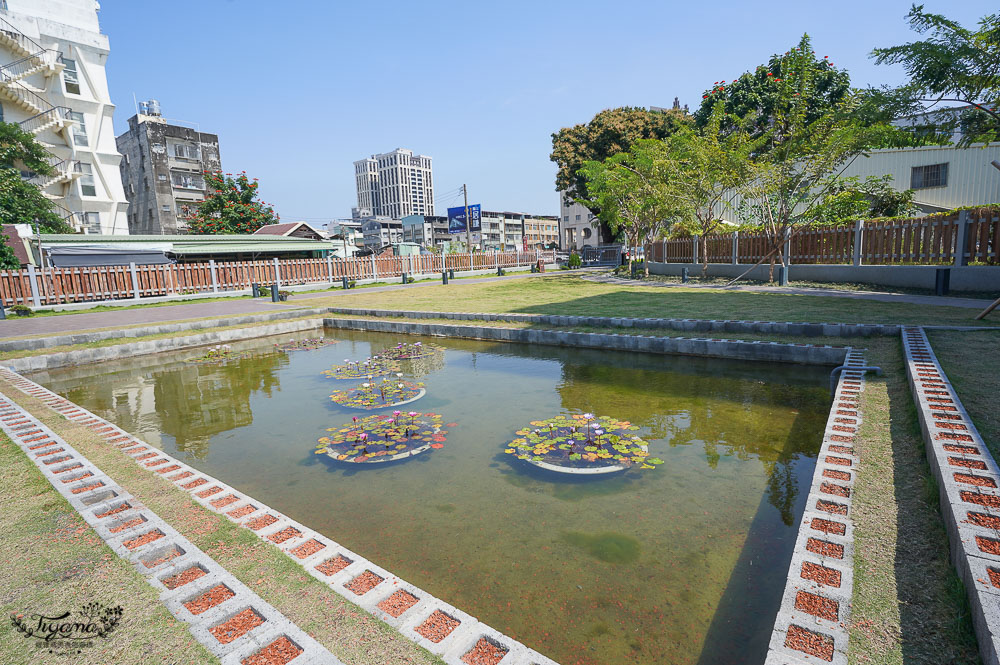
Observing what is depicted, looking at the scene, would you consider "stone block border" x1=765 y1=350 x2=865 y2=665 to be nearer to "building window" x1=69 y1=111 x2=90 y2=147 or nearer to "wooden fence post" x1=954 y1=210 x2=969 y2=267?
"wooden fence post" x1=954 y1=210 x2=969 y2=267

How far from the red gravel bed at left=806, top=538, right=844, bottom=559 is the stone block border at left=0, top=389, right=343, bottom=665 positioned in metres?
2.09

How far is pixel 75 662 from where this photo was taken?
1760mm

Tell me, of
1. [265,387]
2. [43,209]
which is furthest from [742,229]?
[43,209]

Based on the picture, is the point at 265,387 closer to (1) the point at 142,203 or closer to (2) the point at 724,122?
(2) the point at 724,122

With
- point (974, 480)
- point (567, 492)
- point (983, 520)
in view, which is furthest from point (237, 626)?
point (974, 480)

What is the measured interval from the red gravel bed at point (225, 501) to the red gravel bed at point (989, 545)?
12.6 ft

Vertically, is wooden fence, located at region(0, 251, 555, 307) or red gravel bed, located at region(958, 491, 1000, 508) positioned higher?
wooden fence, located at region(0, 251, 555, 307)

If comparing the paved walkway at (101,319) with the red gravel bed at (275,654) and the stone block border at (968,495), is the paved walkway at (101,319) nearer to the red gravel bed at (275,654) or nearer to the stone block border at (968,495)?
the red gravel bed at (275,654)

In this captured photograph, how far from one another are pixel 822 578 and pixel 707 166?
17.6 meters

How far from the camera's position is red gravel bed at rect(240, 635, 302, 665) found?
1.74 metres

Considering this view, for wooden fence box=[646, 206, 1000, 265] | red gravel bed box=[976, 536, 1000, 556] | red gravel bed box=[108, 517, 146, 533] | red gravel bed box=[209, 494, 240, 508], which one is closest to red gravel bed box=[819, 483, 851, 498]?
red gravel bed box=[976, 536, 1000, 556]

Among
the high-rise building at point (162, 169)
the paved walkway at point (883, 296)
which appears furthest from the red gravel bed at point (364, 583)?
the high-rise building at point (162, 169)

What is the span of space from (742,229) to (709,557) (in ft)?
59.9

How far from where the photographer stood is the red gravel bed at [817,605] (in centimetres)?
183
